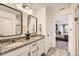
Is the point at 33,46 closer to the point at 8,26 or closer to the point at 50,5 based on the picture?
the point at 8,26

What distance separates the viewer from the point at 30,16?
6.09 ft

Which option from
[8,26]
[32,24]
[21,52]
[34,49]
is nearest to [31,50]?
[34,49]

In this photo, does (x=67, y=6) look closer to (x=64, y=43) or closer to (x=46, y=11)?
(x=46, y=11)

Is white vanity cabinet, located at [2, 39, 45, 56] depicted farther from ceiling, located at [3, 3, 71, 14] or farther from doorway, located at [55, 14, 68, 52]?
ceiling, located at [3, 3, 71, 14]

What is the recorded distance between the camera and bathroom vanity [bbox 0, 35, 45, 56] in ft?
4.89

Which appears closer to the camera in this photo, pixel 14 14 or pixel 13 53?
pixel 13 53

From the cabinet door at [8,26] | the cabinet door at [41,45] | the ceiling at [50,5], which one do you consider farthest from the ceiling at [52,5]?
the cabinet door at [41,45]

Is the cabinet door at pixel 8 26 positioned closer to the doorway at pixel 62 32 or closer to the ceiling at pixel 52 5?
the ceiling at pixel 52 5

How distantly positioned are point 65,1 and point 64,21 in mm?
367

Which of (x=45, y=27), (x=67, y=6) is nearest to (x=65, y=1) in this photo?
(x=67, y=6)

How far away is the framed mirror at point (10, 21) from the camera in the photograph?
5.48 ft

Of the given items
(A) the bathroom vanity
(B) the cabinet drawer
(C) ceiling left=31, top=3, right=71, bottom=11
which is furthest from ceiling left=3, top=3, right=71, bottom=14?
(B) the cabinet drawer

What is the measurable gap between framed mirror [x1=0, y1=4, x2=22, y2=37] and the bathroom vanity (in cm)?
15

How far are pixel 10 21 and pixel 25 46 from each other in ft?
1.75
